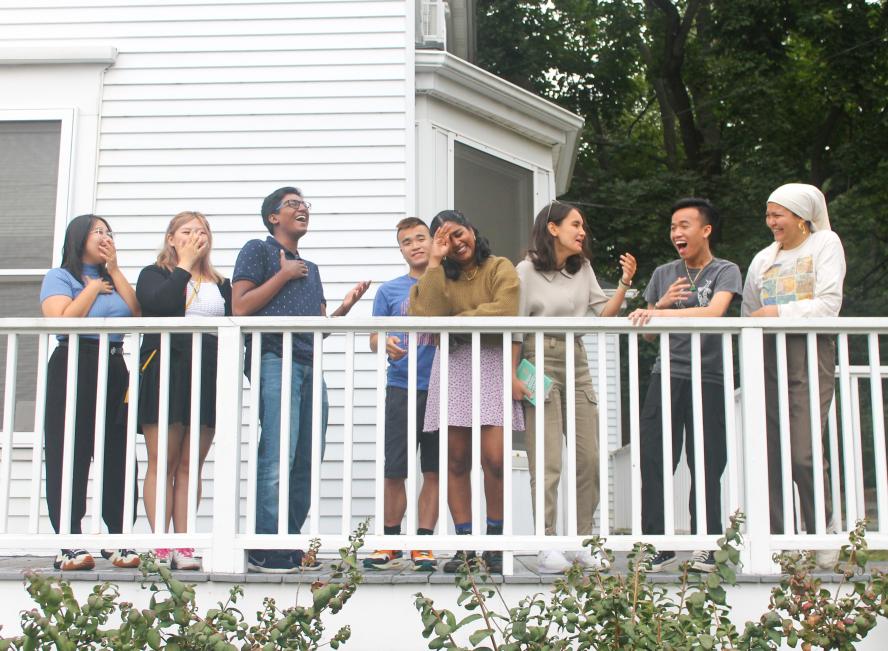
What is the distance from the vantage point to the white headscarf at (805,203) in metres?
4.48

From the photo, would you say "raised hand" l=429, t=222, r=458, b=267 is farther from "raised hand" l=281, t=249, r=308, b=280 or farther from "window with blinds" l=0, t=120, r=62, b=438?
"window with blinds" l=0, t=120, r=62, b=438

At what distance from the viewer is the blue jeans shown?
425 cm

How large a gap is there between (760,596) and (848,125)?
1667 cm

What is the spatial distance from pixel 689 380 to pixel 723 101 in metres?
14.2

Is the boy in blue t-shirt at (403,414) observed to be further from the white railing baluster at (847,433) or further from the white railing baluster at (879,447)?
the white railing baluster at (879,447)

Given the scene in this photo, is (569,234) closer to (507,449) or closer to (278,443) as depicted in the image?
(507,449)

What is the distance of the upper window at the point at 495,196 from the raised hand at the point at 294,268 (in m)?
2.66

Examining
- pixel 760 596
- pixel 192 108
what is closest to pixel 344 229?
pixel 192 108

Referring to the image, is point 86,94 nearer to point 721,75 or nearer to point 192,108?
point 192,108

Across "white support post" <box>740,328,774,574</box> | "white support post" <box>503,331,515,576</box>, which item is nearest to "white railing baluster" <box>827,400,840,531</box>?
"white support post" <box>740,328,774,574</box>

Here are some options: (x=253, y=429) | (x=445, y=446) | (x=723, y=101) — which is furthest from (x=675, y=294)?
(x=723, y=101)

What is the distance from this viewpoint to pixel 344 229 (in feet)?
20.8

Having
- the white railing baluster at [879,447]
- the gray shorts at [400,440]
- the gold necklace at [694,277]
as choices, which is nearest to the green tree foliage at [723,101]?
the gold necklace at [694,277]

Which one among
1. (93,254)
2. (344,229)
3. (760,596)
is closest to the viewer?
(760,596)
